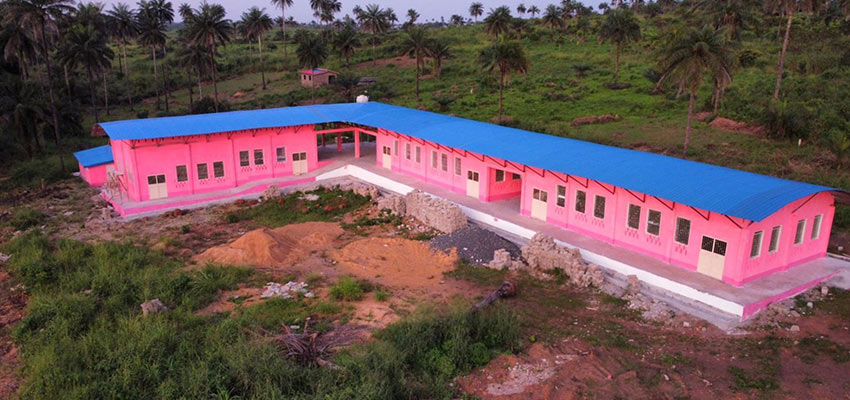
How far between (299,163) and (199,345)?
20.2 metres

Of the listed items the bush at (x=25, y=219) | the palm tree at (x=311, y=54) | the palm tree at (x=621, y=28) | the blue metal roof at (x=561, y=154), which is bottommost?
the bush at (x=25, y=219)

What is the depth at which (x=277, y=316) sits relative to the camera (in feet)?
56.9

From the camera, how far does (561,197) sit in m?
24.0

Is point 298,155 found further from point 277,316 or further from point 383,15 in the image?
point 383,15

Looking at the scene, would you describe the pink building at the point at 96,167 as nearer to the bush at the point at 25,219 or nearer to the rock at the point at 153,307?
the bush at the point at 25,219

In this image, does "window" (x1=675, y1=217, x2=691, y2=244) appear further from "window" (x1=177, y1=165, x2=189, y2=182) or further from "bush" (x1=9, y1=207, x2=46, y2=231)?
"bush" (x1=9, y1=207, x2=46, y2=231)

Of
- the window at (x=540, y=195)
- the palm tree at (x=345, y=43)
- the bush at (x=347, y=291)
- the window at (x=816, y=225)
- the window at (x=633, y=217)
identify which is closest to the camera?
the bush at (x=347, y=291)

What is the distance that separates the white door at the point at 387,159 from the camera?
34.4 metres

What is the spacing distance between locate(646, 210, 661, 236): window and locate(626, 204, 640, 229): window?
415 mm

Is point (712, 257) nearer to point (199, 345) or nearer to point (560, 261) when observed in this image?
point (560, 261)

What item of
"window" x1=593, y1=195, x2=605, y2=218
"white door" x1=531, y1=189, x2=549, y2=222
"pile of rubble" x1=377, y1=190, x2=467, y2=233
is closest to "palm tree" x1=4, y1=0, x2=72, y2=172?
"pile of rubble" x1=377, y1=190, x2=467, y2=233

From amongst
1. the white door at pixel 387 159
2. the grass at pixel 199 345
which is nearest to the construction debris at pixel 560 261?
the grass at pixel 199 345

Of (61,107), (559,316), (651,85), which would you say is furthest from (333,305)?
(651,85)

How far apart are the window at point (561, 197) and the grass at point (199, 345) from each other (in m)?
8.12
